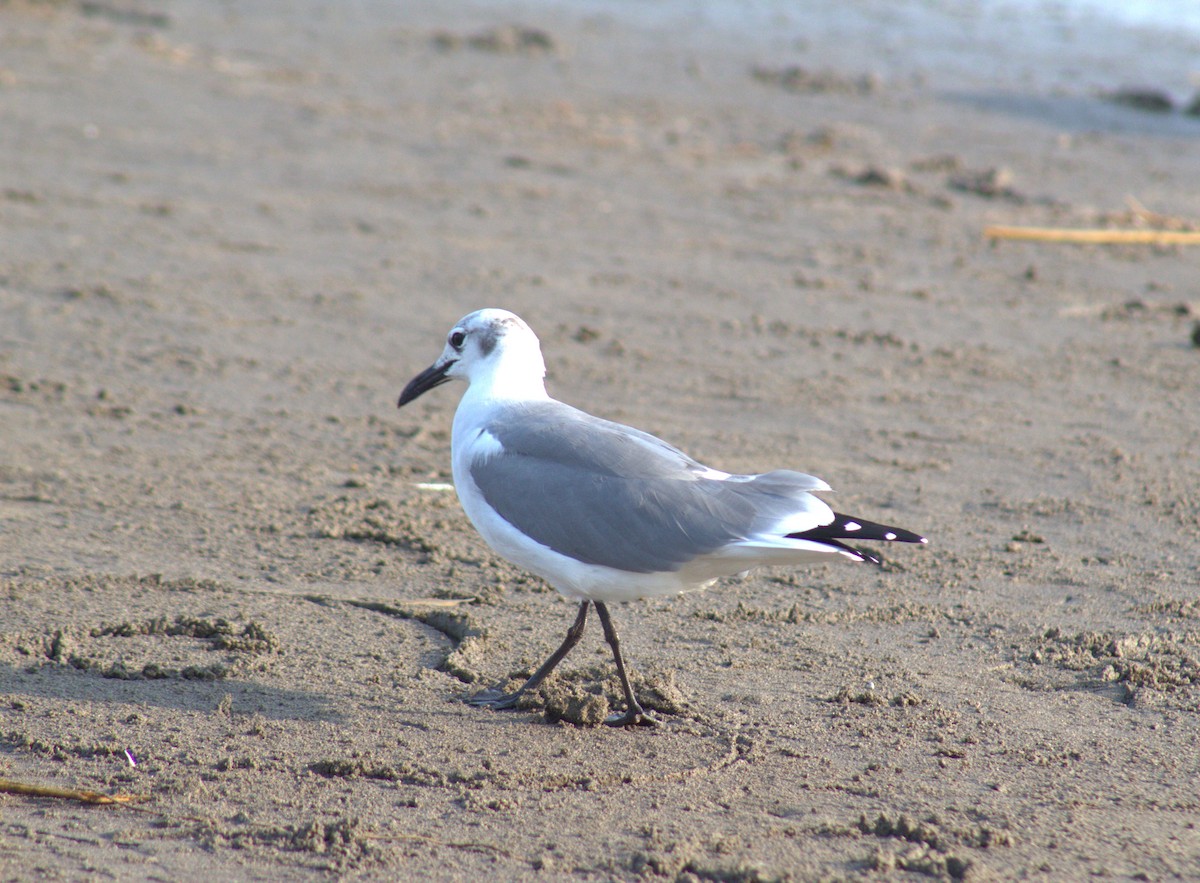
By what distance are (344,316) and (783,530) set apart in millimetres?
4715

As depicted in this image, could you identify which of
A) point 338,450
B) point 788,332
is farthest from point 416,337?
point 788,332

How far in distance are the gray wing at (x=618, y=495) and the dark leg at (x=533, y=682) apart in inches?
12.2

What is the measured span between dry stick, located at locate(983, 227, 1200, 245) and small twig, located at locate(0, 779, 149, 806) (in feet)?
26.6

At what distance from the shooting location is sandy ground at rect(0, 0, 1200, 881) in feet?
12.5

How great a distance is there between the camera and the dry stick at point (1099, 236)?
399 inches

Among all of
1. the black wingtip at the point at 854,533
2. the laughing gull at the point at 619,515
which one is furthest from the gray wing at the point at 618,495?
the black wingtip at the point at 854,533

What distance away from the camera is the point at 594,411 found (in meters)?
7.20

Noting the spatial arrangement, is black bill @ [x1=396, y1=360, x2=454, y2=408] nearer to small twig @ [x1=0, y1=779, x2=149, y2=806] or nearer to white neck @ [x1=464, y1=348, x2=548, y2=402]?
white neck @ [x1=464, y1=348, x2=548, y2=402]

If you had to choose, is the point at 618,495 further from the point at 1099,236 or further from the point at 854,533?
the point at 1099,236

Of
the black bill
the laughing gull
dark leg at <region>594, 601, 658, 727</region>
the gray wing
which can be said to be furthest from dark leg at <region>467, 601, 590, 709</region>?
the black bill

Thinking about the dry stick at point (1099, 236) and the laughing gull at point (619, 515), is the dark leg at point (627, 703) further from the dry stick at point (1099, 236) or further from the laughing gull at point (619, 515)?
the dry stick at point (1099, 236)

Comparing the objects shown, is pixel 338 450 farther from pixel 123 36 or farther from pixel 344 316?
pixel 123 36

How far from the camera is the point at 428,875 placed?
11.4 feet

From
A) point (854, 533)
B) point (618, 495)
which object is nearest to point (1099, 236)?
point (854, 533)
